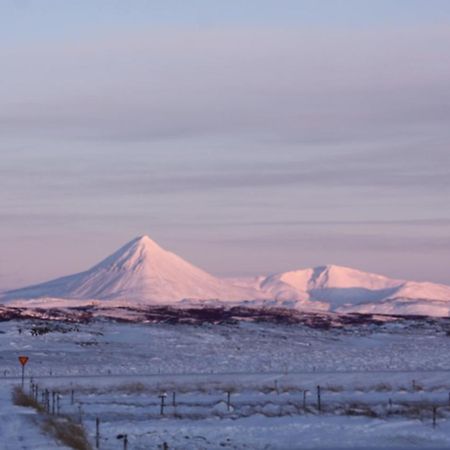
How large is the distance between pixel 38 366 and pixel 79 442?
128 feet

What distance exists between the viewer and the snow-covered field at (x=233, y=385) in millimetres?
34094

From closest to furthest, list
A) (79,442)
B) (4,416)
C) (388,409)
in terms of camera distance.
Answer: (79,442) → (4,416) → (388,409)

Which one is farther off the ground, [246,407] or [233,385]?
[246,407]

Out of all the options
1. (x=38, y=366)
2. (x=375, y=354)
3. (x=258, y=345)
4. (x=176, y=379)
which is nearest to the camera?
(x=176, y=379)

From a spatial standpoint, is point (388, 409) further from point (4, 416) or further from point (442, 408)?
point (4, 416)

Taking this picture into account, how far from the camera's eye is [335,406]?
41.9 meters

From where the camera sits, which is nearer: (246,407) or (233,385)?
(246,407)

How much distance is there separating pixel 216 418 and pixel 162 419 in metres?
1.77

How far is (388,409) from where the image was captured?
1598 inches

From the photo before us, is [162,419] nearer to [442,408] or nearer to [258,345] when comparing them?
[442,408]

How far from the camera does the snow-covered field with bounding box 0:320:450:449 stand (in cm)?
3409

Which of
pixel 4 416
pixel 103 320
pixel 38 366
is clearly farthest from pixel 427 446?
pixel 103 320

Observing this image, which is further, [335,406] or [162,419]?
[335,406]

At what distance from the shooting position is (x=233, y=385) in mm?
51750
